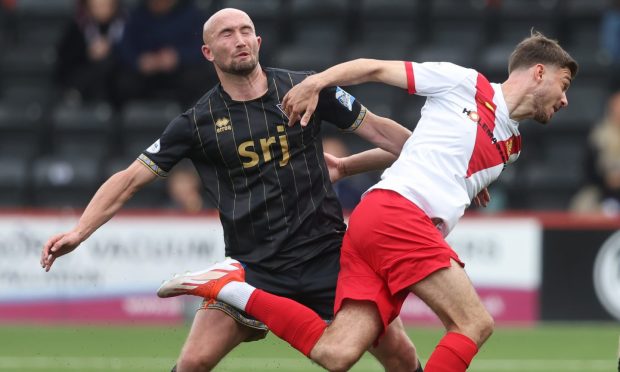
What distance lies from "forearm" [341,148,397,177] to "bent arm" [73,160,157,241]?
1125 mm

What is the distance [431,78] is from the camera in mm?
6957

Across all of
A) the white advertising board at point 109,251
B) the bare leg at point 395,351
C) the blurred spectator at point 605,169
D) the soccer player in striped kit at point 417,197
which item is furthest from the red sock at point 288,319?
the blurred spectator at point 605,169

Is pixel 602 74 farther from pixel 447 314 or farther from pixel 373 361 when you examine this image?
pixel 447 314

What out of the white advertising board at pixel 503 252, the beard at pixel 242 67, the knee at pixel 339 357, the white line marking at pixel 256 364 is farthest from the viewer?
the white advertising board at pixel 503 252

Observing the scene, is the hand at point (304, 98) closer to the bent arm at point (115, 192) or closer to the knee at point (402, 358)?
the bent arm at point (115, 192)

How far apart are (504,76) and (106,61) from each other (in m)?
4.19

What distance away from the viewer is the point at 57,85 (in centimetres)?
1545

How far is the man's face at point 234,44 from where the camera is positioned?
23.2 feet

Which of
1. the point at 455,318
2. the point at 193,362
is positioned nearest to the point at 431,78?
the point at 455,318

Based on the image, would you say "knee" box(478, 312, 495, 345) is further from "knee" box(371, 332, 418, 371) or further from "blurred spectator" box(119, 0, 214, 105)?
"blurred spectator" box(119, 0, 214, 105)

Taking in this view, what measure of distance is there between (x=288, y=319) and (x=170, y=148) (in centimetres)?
106

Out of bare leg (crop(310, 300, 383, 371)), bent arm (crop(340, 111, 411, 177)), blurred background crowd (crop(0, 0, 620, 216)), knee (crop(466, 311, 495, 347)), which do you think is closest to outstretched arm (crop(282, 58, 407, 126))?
bent arm (crop(340, 111, 411, 177))

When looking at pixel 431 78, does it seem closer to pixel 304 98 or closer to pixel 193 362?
pixel 304 98

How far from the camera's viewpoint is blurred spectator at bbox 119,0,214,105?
47.9 ft
